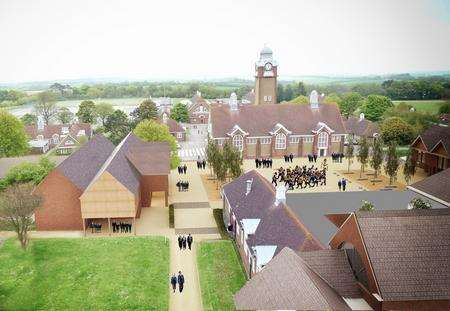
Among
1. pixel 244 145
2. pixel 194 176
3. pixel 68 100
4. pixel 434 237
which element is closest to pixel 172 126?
pixel 244 145

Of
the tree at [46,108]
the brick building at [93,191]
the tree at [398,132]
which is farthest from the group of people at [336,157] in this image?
the tree at [46,108]

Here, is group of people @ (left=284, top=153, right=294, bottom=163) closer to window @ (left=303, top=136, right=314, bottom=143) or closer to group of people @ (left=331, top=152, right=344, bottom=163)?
window @ (left=303, top=136, right=314, bottom=143)

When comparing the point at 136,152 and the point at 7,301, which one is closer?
the point at 7,301

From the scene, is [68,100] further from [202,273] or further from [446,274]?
[446,274]

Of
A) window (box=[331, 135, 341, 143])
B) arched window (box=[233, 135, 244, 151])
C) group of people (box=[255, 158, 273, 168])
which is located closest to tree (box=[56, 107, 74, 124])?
arched window (box=[233, 135, 244, 151])

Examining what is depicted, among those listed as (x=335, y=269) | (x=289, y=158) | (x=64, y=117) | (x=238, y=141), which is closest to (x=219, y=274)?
→ (x=335, y=269)

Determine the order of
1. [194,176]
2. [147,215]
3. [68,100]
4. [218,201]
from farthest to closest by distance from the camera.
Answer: [68,100] → [194,176] → [218,201] → [147,215]

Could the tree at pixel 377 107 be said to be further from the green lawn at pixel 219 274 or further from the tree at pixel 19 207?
the tree at pixel 19 207

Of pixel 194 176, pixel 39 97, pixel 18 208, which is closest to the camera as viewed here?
pixel 18 208
